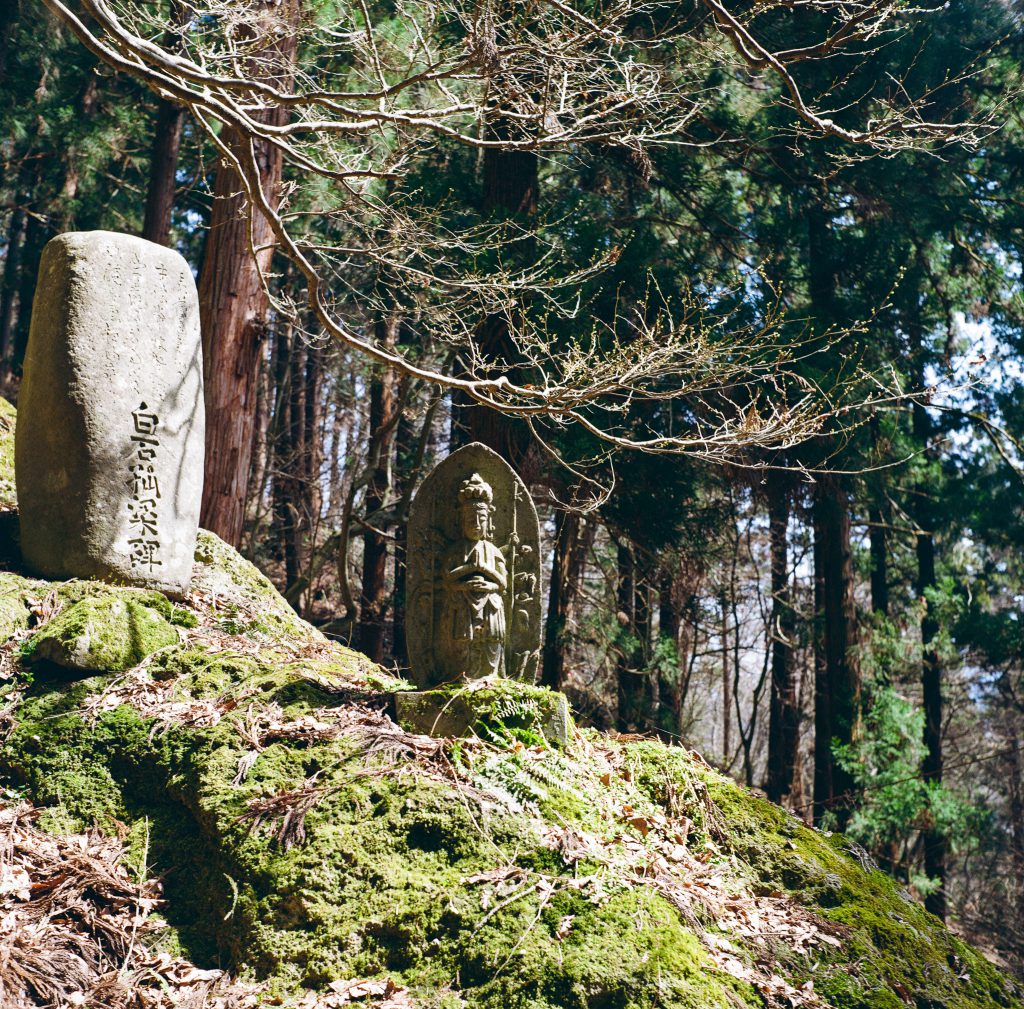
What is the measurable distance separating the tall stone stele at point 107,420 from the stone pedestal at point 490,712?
2.36 meters

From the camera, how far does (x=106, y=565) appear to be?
20.4 feet

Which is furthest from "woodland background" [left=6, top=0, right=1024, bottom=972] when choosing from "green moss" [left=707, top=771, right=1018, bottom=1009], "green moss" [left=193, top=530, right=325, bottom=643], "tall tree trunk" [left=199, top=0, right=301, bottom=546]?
"green moss" [left=707, top=771, right=1018, bottom=1009]

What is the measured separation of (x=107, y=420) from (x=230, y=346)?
2.93 metres

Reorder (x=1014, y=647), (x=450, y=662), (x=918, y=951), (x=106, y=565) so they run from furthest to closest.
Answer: (x=1014, y=647), (x=106, y=565), (x=450, y=662), (x=918, y=951)

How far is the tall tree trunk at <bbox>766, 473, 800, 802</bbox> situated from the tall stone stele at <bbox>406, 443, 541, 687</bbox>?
7.80 meters

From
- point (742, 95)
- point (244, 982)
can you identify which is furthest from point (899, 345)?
point (244, 982)

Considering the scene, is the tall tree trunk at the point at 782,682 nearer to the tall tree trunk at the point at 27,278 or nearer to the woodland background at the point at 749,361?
the woodland background at the point at 749,361

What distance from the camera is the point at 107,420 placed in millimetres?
6234

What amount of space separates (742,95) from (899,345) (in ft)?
12.0

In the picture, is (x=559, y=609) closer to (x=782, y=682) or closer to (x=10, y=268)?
(x=782, y=682)

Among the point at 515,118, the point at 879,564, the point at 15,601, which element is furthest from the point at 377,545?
the point at 515,118

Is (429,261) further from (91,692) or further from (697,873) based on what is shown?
(697,873)

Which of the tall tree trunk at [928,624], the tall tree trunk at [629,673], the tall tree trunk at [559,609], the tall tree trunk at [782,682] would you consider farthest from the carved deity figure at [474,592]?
the tall tree trunk at [782,682]

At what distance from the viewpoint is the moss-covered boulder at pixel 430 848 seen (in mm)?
→ 3881
